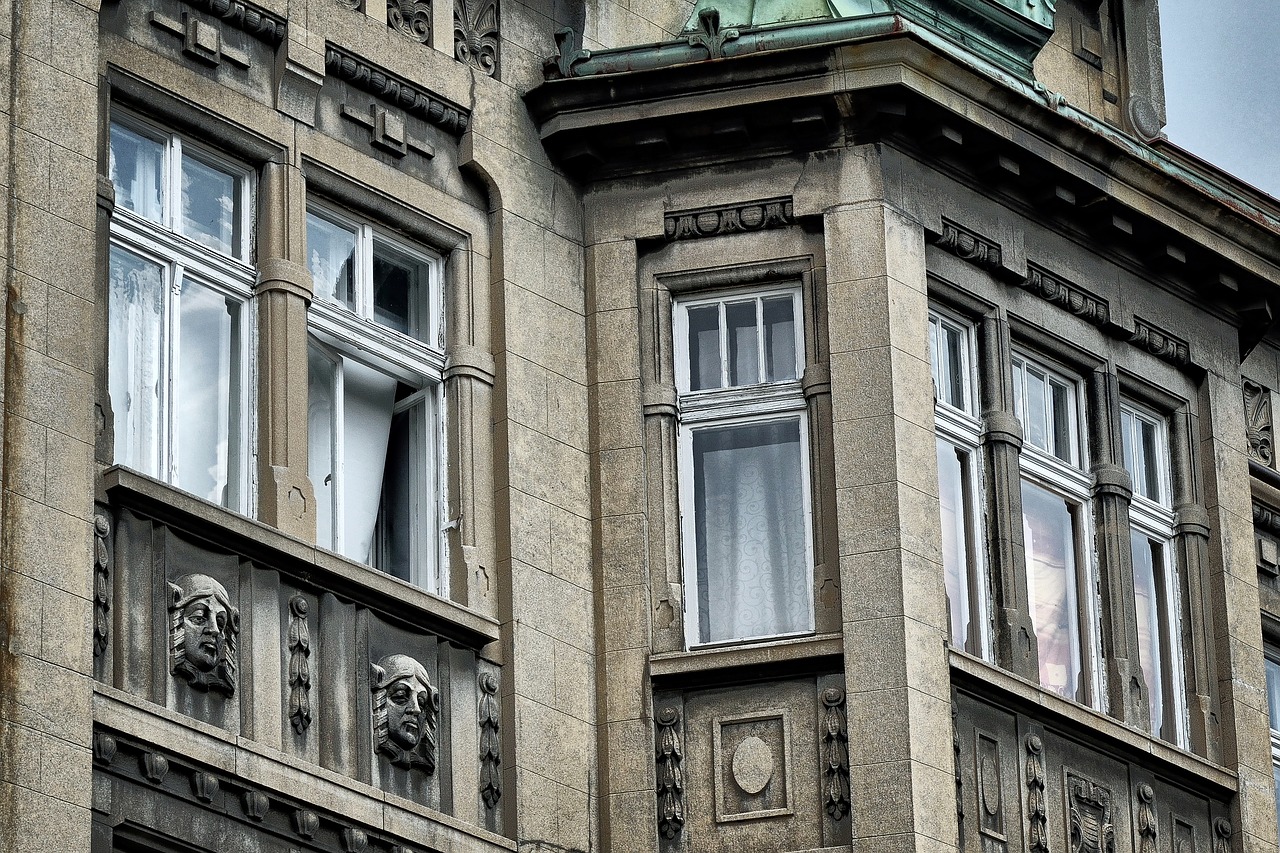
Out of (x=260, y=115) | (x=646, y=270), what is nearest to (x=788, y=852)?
(x=646, y=270)

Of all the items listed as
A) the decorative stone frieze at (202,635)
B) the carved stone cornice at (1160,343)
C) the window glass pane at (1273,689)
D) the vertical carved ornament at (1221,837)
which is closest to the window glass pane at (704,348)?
the carved stone cornice at (1160,343)

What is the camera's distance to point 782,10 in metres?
20.4

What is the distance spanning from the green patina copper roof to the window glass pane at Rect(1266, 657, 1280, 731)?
6603 mm

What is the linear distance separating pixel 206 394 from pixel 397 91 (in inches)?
101

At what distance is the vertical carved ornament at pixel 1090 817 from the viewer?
1958cm

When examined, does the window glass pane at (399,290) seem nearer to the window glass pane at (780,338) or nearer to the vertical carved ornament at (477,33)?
the vertical carved ornament at (477,33)

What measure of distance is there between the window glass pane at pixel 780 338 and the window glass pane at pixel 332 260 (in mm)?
2633

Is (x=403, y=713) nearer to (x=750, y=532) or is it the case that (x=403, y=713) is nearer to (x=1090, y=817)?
(x=750, y=532)

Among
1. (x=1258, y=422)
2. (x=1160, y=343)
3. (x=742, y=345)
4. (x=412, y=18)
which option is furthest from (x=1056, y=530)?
(x=412, y=18)

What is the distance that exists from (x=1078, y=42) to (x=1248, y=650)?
4878 mm

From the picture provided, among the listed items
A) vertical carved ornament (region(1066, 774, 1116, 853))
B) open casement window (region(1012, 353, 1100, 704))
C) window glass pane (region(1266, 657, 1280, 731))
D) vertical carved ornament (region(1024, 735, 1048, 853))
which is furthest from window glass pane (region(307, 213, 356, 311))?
window glass pane (region(1266, 657, 1280, 731))

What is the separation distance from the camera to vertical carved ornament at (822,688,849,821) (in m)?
18.3

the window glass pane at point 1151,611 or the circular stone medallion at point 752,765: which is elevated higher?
the window glass pane at point 1151,611

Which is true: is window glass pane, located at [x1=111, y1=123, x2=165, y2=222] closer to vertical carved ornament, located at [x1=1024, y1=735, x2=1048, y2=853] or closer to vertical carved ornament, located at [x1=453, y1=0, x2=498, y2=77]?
vertical carved ornament, located at [x1=453, y1=0, x2=498, y2=77]
